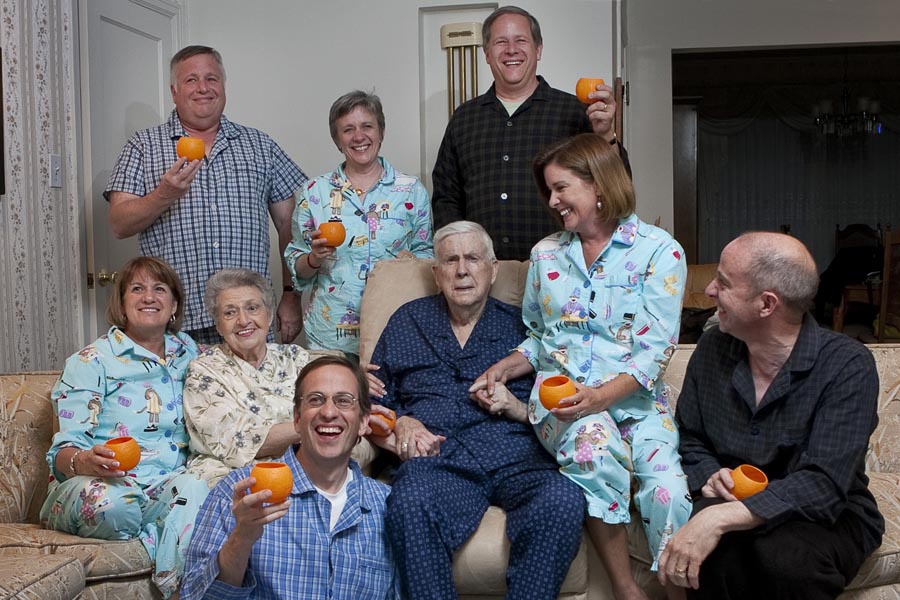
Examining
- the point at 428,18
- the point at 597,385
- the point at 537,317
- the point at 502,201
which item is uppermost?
the point at 428,18

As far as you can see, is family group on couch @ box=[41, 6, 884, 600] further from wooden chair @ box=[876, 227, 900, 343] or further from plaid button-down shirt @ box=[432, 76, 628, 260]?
wooden chair @ box=[876, 227, 900, 343]

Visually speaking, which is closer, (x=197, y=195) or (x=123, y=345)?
(x=123, y=345)

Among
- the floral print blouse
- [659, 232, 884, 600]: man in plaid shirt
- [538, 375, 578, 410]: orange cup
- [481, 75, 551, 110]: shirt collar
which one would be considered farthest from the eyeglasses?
[481, 75, 551, 110]: shirt collar

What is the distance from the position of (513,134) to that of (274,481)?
1.90 meters

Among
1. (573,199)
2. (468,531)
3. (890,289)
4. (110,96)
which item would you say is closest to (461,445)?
(468,531)

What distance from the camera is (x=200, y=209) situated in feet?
10.9

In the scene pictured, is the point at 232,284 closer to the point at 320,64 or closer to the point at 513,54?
the point at 513,54

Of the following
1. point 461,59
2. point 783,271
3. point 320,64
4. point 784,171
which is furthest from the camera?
point 784,171

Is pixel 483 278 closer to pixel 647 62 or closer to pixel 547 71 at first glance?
pixel 547 71

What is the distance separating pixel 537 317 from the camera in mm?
2770

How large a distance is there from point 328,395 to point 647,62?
5363 mm

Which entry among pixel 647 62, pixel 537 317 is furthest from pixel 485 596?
pixel 647 62

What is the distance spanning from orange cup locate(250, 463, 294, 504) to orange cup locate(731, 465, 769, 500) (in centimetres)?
98

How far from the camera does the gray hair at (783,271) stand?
2189mm
